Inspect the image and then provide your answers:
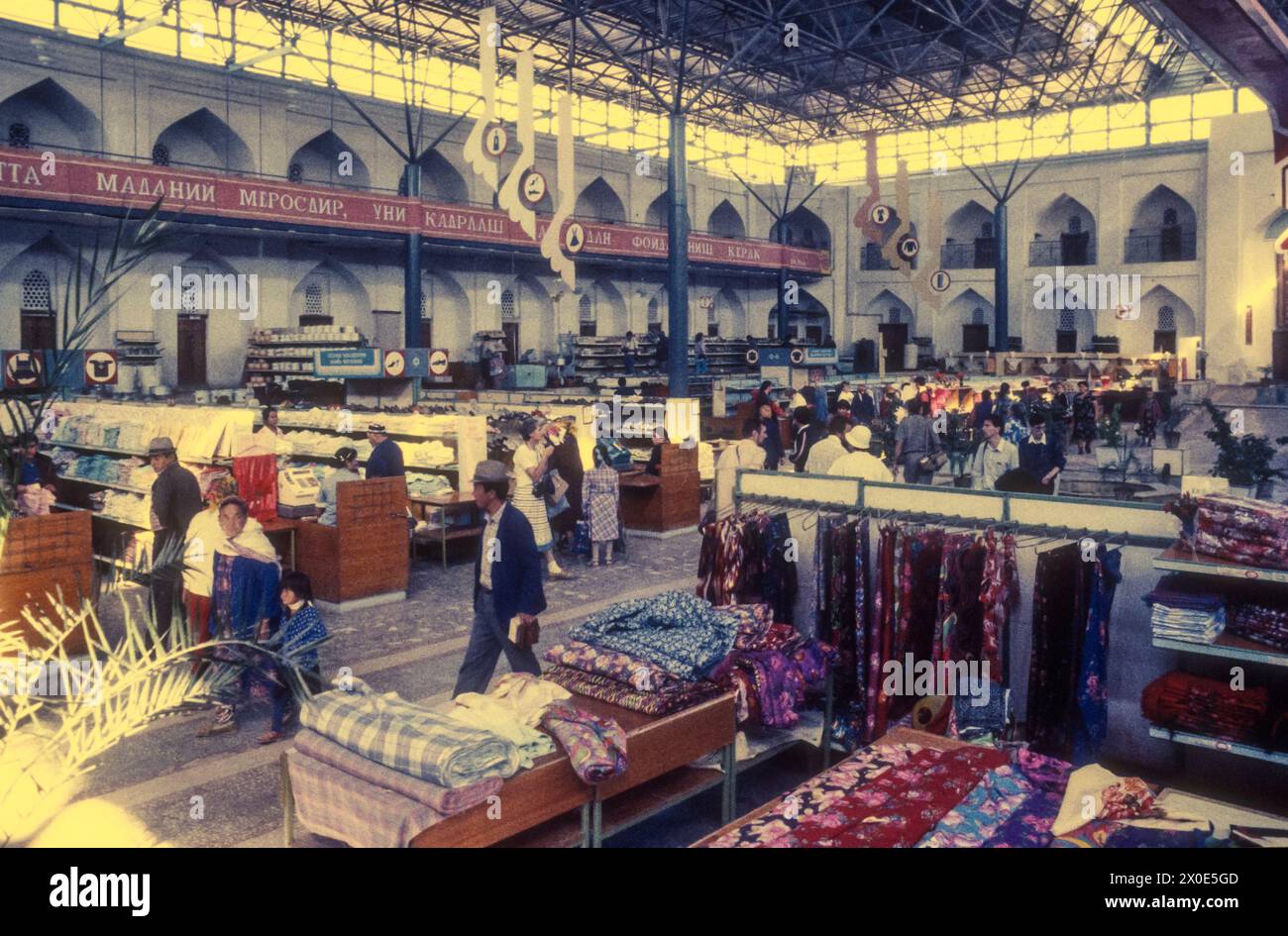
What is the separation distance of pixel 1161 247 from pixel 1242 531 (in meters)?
30.1

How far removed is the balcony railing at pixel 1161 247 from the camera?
3022 centimetres

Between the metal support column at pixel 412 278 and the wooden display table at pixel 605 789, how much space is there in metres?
16.2

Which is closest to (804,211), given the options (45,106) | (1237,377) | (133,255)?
(1237,377)

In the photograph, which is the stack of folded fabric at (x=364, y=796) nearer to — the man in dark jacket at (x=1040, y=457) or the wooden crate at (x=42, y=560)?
the wooden crate at (x=42, y=560)

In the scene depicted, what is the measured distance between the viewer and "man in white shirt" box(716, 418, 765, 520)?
797 cm

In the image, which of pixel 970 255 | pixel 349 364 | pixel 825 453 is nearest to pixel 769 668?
pixel 825 453

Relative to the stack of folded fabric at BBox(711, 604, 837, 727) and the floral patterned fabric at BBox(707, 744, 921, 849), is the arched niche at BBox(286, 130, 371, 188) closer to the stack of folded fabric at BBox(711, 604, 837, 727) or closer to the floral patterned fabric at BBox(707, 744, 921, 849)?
the stack of folded fabric at BBox(711, 604, 837, 727)

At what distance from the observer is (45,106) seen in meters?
20.5

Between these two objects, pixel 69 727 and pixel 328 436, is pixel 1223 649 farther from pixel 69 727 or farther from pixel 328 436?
pixel 328 436

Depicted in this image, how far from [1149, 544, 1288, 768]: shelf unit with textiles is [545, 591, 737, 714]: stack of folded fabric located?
1708 millimetres

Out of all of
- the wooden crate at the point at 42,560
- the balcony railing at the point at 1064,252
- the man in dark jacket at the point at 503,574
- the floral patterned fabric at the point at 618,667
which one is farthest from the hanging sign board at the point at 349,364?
the balcony railing at the point at 1064,252

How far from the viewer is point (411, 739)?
312 centimetres
